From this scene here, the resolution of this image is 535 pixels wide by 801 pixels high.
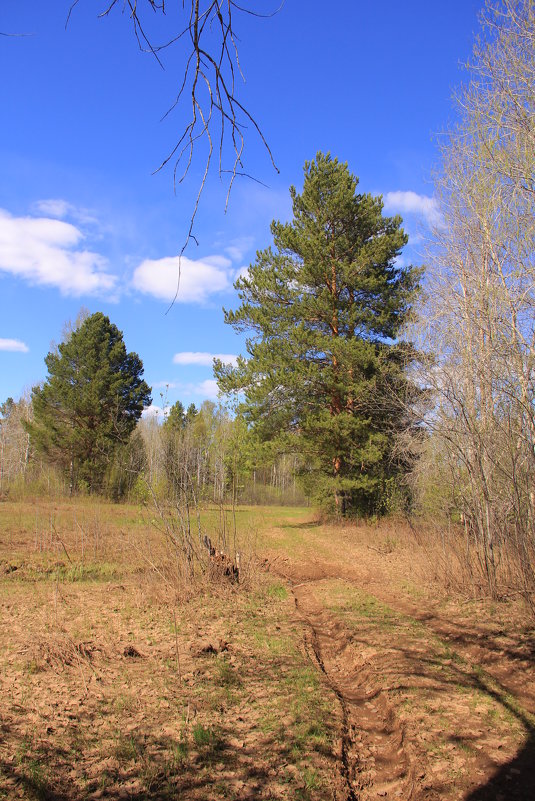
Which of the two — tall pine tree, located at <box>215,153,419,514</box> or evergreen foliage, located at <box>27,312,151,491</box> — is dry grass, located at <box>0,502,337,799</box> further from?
evergreen foliage, located at <box>27,312,151,491</box>

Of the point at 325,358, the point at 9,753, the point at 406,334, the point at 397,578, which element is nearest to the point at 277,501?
the point at 325,358

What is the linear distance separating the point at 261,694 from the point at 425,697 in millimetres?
1431

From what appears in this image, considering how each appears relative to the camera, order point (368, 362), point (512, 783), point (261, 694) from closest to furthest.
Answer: point (512, 783) < point (261, 694) < point (368, 362)

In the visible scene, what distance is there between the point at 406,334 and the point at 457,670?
1164 centimetres

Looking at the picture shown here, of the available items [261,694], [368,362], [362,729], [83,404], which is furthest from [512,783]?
[83,404]

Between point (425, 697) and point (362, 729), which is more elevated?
point (425, 697)

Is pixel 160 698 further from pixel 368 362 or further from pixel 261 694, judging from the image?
pixel 368 362

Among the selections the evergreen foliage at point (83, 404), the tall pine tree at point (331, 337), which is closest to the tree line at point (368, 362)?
the tall pine tree at point (331, 337)

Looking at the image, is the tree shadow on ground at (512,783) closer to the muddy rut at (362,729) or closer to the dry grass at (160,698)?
the muddy rut at (362,729)

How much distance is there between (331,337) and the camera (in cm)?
1802

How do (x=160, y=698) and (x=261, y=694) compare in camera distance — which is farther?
(x=261, y=694)

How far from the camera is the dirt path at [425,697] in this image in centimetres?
326

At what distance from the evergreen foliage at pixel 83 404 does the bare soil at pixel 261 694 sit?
71.0 ft

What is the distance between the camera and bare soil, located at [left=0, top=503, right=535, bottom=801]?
3.24 m
